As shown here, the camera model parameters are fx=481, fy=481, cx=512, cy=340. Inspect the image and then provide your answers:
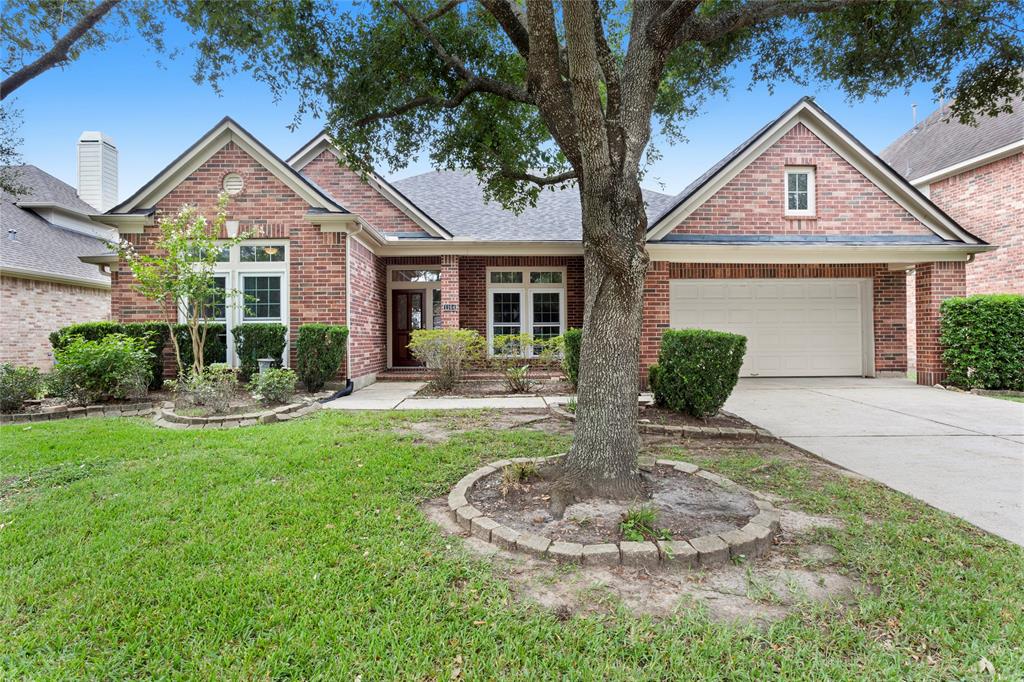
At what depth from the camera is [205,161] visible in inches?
388

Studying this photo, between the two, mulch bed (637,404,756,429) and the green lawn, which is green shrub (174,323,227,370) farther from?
mulch bed (637,404,756,429)

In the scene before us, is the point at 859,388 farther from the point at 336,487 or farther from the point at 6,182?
the point at 6,182

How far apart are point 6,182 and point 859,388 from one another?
53.2 feet

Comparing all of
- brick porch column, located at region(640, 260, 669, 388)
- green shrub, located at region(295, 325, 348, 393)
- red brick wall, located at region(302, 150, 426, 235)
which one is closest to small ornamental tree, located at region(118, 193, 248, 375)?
green shrub, located at region(295, 325, 348, 393)

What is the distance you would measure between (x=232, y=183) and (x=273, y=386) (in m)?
4.94

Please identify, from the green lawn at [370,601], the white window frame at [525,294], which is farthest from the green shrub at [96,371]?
the white window frame at [525,294]

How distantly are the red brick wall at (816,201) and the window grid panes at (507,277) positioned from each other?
516cm

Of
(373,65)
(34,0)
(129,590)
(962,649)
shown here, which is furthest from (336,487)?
(34,0)

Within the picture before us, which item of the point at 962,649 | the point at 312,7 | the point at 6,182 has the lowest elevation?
the point at 962,649

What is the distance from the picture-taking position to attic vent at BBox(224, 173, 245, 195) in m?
9.90

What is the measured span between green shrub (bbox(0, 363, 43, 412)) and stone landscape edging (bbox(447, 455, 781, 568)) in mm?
8015

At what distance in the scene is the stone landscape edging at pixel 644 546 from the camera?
2.82 meters

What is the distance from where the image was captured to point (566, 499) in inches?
142

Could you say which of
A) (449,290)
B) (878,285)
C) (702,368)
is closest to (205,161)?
(449,290)
